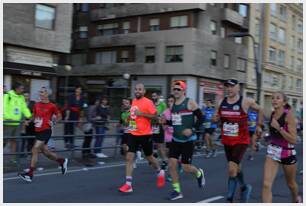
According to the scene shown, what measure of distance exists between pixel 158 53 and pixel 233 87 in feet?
90.7

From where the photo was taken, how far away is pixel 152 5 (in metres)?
34.5

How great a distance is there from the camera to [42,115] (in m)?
8.36

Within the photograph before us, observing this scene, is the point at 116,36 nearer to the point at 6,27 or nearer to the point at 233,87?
the point at 6,27

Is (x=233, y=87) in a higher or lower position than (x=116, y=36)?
lower

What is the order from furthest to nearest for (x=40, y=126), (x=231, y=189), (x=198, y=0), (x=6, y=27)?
1. (x=198, y=0)
2. (x=6, y=27)
3. (x=40, y=126)
4. (x=231, y=189)

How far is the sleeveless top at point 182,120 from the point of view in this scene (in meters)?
6.74

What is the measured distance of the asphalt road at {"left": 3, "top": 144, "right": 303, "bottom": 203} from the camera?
259 inches

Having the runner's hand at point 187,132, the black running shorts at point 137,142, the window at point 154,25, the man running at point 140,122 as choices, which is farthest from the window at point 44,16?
the runner's hand at point 187,132

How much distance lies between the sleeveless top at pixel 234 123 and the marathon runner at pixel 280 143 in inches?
23.5

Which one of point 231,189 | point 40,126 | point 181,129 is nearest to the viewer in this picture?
point 231,189

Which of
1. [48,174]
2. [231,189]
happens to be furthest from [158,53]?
[231,189]

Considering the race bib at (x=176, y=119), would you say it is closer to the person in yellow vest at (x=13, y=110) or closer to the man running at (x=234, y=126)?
the man running at (x=234, y=126)

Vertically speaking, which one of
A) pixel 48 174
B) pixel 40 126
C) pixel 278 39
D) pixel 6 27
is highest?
pixel 278 39

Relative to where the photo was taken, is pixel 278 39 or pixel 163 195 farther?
pixel 278 39
